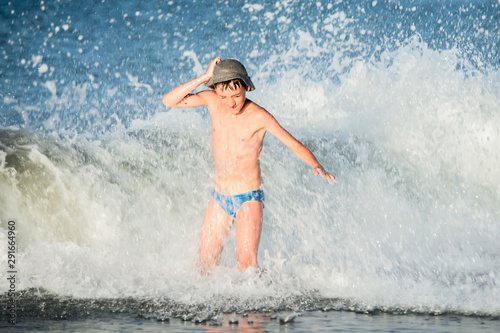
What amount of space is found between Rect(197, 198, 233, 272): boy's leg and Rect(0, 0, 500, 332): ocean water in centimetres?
12

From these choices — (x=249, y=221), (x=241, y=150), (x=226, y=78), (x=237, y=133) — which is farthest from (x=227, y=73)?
(x=249, y=221)

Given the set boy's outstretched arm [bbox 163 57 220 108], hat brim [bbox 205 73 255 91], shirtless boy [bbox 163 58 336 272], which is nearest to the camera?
hat brim [bbox 205 73 255 91]

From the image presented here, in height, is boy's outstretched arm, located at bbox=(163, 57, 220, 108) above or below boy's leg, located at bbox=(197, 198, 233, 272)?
above

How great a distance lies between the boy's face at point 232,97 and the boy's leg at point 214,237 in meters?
0.75

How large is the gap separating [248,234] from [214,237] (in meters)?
0.30

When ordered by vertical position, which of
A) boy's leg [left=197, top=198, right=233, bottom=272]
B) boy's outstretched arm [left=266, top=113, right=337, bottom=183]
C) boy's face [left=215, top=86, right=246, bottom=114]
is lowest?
boy's leg [left=197, top=198, right=233, bottom=272]

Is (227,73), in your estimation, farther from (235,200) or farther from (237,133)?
(235,200)

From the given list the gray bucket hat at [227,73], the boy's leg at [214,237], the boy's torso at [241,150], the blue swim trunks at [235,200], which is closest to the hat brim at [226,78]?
the gray bucket hat at [227,73]

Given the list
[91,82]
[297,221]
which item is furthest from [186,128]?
[91,82]

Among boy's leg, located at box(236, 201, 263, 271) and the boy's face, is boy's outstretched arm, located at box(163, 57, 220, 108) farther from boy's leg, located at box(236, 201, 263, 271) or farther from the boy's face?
boy's leg, located at box(236, 201, 263, 271)

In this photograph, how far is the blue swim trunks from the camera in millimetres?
4410

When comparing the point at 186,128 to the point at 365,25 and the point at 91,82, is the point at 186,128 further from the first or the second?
the point at 365,25

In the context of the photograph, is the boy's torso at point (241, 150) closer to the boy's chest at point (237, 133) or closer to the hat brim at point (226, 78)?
the boy's chest at point (237, 133)

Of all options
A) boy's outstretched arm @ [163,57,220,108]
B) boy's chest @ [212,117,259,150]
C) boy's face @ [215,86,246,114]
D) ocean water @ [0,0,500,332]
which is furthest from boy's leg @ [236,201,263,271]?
boy's outstretched arm @ [163,57,220,108]
